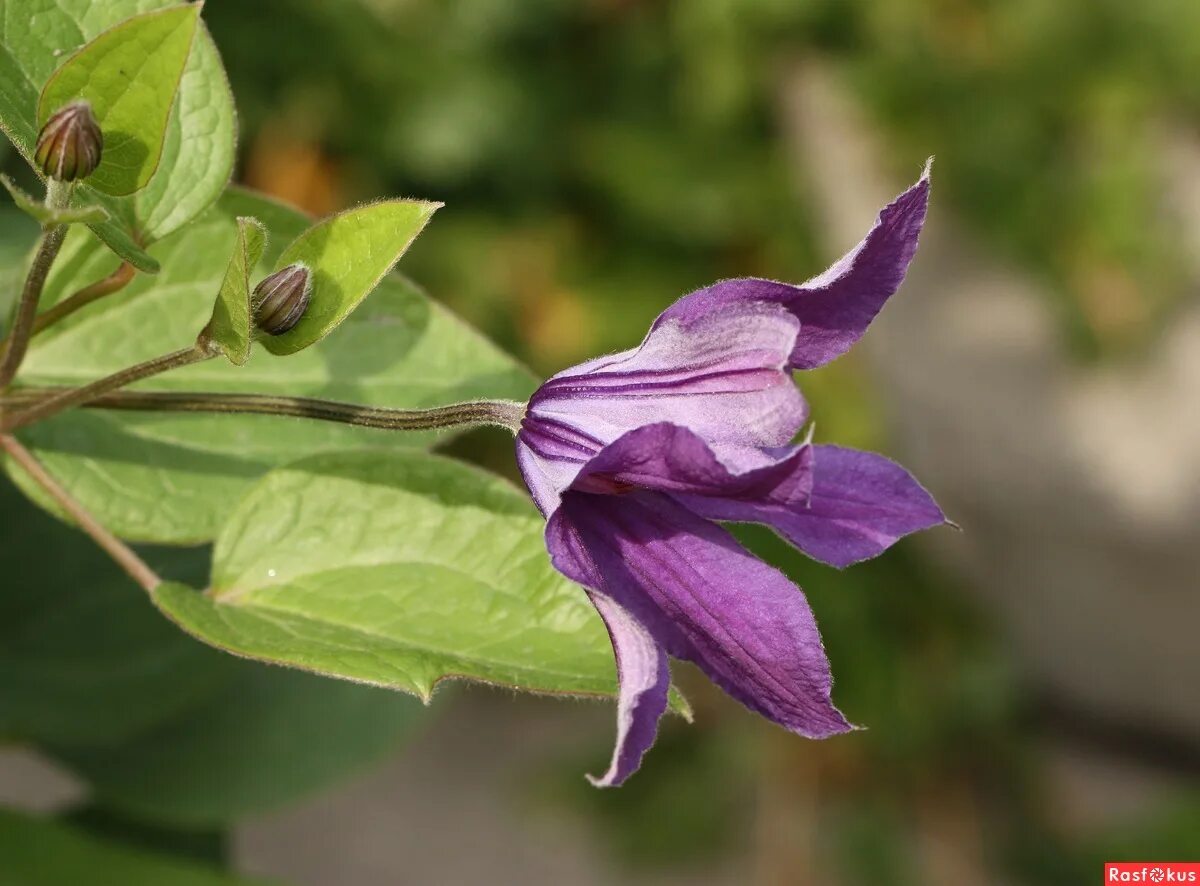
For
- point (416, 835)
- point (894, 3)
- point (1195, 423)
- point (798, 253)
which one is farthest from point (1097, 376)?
point (416, 835)

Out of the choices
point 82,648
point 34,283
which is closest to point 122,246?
point 34,283

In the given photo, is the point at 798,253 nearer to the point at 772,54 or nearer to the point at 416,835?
the point at 772,54


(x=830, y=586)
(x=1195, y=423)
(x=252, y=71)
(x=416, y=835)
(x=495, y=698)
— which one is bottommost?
(x=416, y=835)

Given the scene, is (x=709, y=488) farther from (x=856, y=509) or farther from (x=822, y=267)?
(x=822, y=267)

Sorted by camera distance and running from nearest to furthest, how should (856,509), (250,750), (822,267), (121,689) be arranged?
(856,509) < (121,689) < (250,750) < (822,267)

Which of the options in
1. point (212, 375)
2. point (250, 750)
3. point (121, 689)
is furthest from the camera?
point (250, 750)

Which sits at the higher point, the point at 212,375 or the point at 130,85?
the point at 130,85

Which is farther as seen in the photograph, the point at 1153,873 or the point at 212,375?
the point at 1153,873
